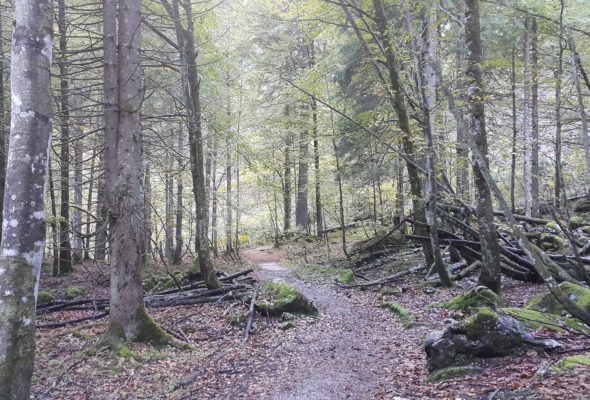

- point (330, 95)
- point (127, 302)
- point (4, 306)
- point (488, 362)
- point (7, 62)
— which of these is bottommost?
point (488, 362)

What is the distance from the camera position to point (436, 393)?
15.7 feet

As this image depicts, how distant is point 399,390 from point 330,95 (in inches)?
673

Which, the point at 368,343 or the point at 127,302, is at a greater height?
the point at 127,302

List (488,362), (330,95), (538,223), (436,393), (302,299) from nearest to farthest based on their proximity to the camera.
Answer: (436,393)
(488,362)
(302,299)
(538,223)
(330,95)

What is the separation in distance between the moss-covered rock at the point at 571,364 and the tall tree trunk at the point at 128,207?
6.38 metres

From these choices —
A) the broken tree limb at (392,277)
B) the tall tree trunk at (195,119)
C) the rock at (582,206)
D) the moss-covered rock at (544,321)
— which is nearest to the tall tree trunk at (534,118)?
the rock at (582,206)

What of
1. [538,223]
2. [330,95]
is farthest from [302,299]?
[330,95]

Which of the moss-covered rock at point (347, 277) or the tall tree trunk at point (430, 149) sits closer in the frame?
the tall tree trunk at point (430, 149)

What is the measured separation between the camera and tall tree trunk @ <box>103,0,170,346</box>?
750 cm

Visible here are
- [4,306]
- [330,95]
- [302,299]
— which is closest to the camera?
[4,306]

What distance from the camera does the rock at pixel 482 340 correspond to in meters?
5.27

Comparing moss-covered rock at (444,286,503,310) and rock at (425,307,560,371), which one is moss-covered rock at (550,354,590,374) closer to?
rock at (425,307,560,371)

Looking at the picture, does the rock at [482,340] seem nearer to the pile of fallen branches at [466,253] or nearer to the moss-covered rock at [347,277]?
the pile of fallen branches at [466,253]

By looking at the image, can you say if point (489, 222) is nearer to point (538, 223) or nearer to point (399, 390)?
point (399, 390)
